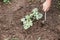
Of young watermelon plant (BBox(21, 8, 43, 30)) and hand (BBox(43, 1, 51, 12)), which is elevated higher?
hand (BBox(43, 1, 51, 12))

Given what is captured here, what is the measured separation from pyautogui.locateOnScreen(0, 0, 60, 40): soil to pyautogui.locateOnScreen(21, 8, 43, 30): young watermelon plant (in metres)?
0.06

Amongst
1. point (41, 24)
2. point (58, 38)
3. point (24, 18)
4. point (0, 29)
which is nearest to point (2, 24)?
point (0, 29)

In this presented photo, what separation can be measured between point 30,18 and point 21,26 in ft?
0.64

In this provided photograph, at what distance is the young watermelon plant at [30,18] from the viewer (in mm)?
3061

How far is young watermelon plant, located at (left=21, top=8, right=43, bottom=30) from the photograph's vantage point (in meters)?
3.06

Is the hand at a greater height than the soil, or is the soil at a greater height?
the hand

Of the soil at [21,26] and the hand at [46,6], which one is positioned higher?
the hand at [46,6]

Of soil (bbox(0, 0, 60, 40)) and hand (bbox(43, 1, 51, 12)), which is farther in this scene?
hand (bbox(43, 1, 51, 12))

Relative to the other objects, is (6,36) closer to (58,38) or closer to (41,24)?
(41,24)

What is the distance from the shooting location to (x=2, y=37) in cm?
300

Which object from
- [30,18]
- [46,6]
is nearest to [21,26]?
[30,18]

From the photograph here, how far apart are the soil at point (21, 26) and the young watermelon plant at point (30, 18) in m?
0.06

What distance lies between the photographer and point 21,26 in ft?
10.2

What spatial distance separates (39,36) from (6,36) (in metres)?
0.50
